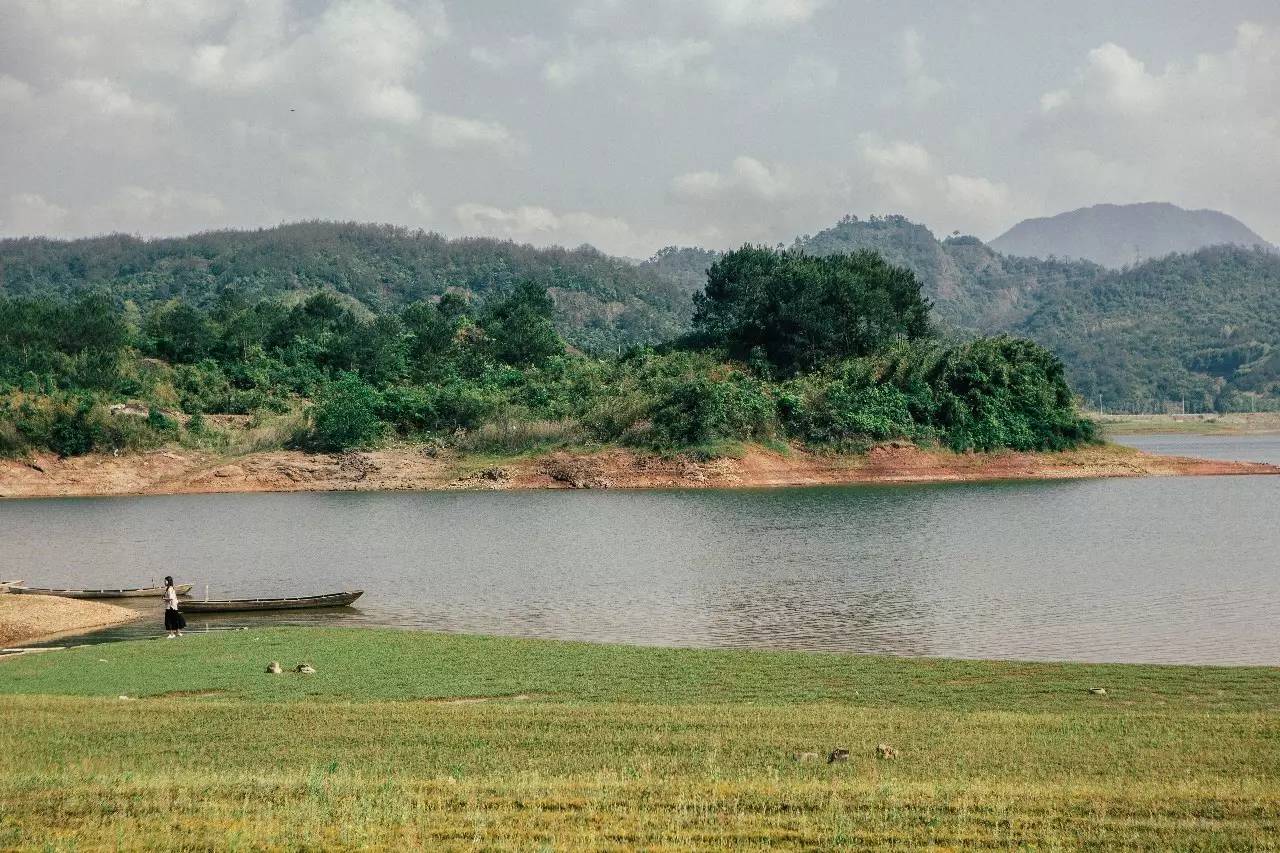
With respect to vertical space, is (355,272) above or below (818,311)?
above

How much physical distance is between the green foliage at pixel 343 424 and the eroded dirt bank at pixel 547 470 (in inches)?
51.5

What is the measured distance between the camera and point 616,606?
26125mm

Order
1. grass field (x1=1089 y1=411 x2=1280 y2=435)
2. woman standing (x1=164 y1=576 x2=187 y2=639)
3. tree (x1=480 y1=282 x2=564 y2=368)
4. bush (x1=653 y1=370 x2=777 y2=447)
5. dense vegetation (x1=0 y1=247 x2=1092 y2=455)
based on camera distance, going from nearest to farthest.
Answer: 1. woman standing (x1=164 y1=576 x2=187 y2=639)
2. bush (x1=653 y1=370 x2=777 y2=447)
3. dense vegetation (x1=0 y1=247 x2=1092 y2=455)
4. tree (x1=480 y1=282 x2=564 y2=368)
5. grass field (x1=1089 y1=411 x2=1280 y2=435)

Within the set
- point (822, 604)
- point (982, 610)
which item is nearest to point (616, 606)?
point (822, 604)

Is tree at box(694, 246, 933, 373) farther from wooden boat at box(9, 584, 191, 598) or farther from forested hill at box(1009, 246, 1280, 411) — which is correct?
forested hill at box(1009, 246, 1280, 411)

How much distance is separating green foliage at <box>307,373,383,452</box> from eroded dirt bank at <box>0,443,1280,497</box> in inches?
51.5

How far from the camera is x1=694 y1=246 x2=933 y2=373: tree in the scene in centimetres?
7862

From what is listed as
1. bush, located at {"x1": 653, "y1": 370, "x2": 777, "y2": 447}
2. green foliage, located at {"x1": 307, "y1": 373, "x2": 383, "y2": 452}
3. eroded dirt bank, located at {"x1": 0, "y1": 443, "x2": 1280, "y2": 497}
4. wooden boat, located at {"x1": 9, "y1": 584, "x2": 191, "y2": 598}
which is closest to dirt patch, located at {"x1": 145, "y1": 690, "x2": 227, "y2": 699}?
wooden boat, located at {"x1": 9, "y1": 584, "x2": 191, "y2": 598}

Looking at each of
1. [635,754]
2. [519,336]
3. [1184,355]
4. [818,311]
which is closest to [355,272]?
[519,336]

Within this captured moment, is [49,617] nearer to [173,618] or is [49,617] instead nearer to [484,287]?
[173,618]

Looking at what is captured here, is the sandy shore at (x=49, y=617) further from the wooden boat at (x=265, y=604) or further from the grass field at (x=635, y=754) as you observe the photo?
the grass field at (x=635, y=754)

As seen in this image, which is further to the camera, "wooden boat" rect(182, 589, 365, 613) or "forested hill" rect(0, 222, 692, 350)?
"forested hill" rect(0, 222, 692, 350)

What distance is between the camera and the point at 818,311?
78250 millimetres

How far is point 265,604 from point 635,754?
18054mm
